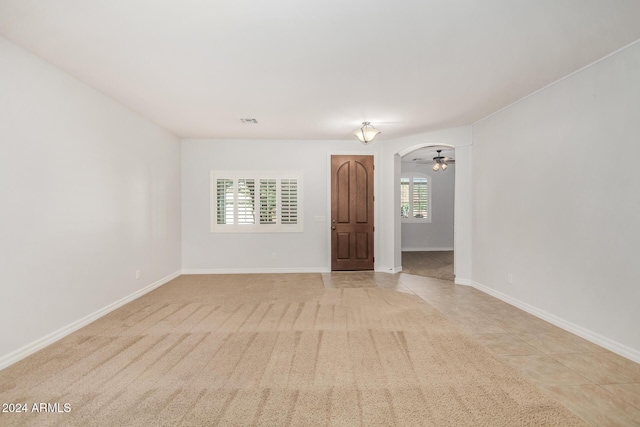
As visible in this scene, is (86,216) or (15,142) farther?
(86,216)

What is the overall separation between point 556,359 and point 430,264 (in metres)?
4.44

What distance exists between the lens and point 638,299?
8.25 feet

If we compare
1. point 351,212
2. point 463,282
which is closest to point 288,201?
point 351,212

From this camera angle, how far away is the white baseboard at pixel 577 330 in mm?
2568

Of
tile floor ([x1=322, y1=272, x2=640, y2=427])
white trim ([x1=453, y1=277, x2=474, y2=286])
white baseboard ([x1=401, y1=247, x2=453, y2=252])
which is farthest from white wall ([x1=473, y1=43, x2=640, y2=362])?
white baseboard ([x1=401, y1=247, x2=453, y2=252])

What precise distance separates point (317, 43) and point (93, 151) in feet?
9.52

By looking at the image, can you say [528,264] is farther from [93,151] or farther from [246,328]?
[93,151]

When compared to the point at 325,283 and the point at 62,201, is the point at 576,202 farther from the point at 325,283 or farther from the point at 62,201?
the point at 62,201

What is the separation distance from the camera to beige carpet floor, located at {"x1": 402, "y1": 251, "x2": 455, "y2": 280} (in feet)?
19.6

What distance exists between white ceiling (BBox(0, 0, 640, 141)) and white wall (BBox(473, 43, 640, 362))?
0.33 m

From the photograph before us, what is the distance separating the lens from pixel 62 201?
3.01m

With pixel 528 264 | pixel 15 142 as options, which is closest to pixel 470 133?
pixel 528 264

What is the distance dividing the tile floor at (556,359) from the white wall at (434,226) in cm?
484

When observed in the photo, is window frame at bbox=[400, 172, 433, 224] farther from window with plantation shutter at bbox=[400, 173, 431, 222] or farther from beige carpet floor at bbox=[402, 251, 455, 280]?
beige carpet floor at bbox=[402, 251, 455, 280]
